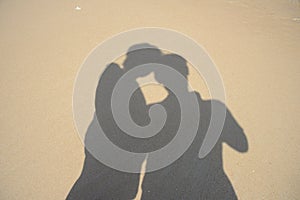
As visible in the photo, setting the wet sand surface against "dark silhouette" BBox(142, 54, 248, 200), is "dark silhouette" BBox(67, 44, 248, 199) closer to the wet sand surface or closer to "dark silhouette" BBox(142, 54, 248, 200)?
"dark silhouette" BBox(142, 54, 248, 200)

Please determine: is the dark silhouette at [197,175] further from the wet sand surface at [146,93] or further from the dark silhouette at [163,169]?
Result: the wet sand surface at [146,93]

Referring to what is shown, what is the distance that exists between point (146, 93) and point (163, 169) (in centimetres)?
161

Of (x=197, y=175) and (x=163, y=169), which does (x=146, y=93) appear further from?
(x=197, y=175)

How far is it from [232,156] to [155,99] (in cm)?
164

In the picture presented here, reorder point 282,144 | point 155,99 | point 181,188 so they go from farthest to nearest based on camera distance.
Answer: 1. point 155,99
2. point 282,144
3. point 181,188

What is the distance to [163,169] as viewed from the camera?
2949mm

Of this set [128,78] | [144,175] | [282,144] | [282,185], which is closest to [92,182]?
[144,175]

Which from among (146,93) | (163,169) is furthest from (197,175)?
(146,93)

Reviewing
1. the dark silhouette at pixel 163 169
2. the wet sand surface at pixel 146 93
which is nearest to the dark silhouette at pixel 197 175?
the dark silhouette at pixel 163 169

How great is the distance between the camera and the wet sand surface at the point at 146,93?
2928mm

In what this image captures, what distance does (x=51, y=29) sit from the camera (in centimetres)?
568

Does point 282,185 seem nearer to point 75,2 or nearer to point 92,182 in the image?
point 92,182

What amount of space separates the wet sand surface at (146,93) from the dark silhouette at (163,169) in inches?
6.0

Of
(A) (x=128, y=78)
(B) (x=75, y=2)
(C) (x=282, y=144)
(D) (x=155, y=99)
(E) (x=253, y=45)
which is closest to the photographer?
(C) (x=282, y=144)
